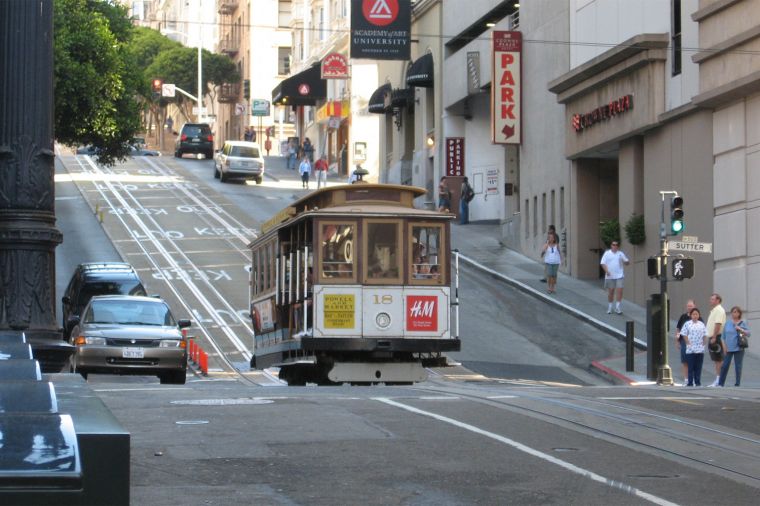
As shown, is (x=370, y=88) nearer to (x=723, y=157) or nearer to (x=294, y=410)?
(x=723, y=157)

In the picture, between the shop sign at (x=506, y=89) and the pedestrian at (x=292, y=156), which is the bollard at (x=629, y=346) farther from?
the pedestrian at (x=292, y=156)

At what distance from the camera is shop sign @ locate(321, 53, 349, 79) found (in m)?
68.9

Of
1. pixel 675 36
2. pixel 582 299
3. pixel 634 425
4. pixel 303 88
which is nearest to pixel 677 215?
pixel 675 36

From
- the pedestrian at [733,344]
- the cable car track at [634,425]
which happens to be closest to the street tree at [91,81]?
the pedestrian at [733,344]

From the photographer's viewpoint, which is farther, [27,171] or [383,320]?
[383,320]

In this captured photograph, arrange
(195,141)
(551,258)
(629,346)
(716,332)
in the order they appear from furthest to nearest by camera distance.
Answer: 1. (195,141)
2. (551,258)
3. (629,346)
4. (716,332)

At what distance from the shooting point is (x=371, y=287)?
790 inches

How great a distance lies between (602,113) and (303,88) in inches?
1910

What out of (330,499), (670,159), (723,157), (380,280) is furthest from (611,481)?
(670,159)

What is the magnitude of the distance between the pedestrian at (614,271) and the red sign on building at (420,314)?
543 inches

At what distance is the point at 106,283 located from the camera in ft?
99.6

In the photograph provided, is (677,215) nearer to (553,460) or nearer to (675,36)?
(675,36)

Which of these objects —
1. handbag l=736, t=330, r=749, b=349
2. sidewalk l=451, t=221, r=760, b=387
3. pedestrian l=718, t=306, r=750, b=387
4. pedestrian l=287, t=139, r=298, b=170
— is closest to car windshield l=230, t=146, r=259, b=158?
pedestrian l=287, t=139, r=298, b=170

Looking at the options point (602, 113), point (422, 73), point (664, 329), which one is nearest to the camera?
point (664, 329)
